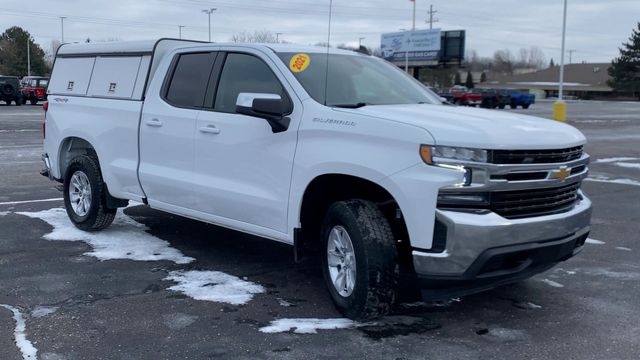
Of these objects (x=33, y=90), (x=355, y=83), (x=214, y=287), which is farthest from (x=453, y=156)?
(x=33, y=90)

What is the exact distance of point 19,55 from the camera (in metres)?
92.6

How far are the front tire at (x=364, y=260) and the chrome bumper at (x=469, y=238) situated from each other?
11.1 inches

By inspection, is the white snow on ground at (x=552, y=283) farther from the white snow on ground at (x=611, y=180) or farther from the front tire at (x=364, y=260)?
the white snow on ground at (x=611, y=180)

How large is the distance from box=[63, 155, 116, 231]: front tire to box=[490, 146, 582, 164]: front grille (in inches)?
175

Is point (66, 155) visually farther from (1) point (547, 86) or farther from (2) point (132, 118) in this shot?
(1) point (547, 86)

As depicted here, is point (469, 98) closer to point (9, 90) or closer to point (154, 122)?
point (9, 90)

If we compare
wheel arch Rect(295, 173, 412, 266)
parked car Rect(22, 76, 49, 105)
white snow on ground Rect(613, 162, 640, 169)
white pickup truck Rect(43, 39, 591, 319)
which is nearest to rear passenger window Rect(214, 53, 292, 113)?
white pickup truck Rect(43, 39, 591, 319)

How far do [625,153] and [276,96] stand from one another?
582 inches

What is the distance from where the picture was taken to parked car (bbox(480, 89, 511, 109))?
5231cm

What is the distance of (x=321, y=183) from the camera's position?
505 centimetres

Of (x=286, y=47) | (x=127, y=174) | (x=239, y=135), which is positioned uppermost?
(x=286, y=47)

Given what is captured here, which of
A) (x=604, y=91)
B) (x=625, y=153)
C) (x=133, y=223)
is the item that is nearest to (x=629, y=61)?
(x=604, y=91)

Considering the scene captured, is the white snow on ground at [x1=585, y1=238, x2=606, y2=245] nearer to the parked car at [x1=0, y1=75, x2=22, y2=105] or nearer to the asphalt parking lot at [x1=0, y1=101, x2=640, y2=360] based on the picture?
the asphalt parking lot at [x1=0, y1=101, x2=640, y2=360]

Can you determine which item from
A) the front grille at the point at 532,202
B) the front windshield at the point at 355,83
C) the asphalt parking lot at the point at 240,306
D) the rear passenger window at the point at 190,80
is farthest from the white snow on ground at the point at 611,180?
the rear passenger window at the point at 190,80
